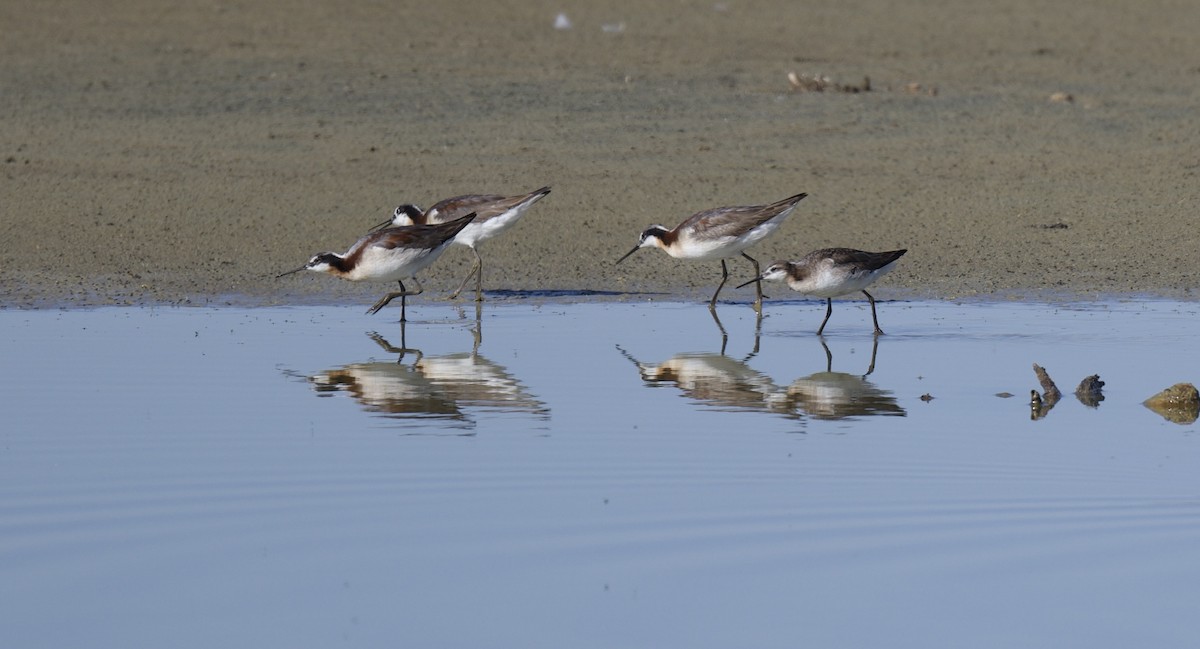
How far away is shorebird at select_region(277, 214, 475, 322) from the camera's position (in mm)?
12031

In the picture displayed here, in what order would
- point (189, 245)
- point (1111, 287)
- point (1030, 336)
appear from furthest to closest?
point (189, 245)
point (1111, 287)
point (1030, 336)

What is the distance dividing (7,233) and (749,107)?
25.5 feet

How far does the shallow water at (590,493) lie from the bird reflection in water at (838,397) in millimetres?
27

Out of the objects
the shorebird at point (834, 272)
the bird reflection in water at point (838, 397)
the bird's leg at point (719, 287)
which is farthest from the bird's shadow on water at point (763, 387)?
the bird's leg at point (719, 287)

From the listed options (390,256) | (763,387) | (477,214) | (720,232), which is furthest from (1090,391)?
(477,214)

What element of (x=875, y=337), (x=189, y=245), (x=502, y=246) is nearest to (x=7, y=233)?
(x=189, y=245)

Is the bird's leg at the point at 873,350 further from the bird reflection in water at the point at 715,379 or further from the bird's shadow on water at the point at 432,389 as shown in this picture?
the bird's shadow on water at the point at 432,389

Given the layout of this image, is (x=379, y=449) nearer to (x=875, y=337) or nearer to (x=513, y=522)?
(x=513, y=522)

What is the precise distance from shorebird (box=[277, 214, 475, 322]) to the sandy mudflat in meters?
0.59

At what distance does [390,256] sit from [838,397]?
152 inches

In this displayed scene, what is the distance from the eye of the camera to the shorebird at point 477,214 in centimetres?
1326

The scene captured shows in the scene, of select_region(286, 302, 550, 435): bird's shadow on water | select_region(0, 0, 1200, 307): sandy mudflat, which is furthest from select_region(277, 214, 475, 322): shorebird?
select_region(286, 302, 550, 435): bird's shadow on water

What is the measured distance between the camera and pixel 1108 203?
1586 cm

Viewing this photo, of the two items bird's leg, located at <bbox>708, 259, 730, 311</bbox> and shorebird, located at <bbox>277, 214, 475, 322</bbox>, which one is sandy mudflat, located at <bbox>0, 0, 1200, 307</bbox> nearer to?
bird's leg, located at <bbox>708, 259, 730, 311</bbox>
